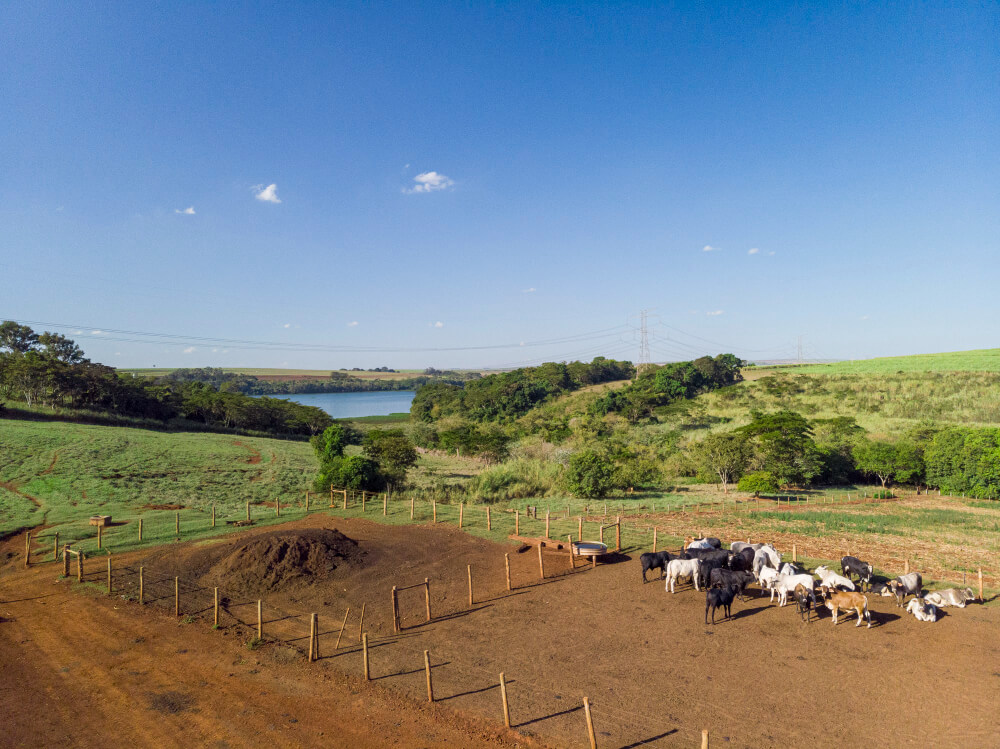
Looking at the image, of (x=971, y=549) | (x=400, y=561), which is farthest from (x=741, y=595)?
(x=971, y=549)

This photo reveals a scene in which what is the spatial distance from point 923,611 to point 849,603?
1.99 metres

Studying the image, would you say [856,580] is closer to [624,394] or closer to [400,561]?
[400,561]

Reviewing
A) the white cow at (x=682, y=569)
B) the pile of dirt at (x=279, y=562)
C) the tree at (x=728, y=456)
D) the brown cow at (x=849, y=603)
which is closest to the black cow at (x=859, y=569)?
the brown cow at (x=849, y=603)

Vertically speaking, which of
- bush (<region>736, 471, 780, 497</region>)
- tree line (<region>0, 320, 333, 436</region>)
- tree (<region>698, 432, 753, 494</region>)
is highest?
tree line (<region>0, 320, 333, 436</region>)

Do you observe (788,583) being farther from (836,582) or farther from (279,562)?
(279,562)

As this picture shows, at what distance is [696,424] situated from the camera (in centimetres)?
6281

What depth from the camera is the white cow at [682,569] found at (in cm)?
1499

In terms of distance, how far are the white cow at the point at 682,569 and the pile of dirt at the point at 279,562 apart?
10.7 meters

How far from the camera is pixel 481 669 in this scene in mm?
10750

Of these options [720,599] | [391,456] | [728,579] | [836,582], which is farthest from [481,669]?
[391,456]

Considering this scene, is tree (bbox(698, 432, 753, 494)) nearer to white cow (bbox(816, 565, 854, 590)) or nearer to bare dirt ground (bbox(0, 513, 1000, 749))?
white cow (bbox(816, 565, 854, 590))

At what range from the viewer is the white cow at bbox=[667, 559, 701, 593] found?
15.0 meters

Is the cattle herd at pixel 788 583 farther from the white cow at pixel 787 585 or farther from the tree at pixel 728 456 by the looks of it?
the tree at pixel 728 456

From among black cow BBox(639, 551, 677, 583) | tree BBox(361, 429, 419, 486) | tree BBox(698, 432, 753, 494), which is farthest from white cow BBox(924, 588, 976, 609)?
tree BBox(361, 429, 419, 486)
